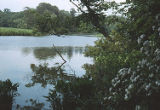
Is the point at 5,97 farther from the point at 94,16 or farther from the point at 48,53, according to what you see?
the point at 48,53

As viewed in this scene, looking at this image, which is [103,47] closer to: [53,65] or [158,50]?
[53,65]

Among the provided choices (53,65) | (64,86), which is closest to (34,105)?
(64,86)

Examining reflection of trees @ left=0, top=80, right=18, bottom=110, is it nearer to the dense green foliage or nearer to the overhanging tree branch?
the dense green foliage

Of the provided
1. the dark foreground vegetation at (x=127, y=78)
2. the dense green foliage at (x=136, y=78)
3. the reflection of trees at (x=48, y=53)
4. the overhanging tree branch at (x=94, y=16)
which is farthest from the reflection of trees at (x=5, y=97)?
the reflection of trees at (x=48, y=53)

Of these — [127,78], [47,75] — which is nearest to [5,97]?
[127,78]

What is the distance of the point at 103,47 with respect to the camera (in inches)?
591

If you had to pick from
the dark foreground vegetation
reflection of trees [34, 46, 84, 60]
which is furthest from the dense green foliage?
reflection of trees [34, 46, 84, 60]

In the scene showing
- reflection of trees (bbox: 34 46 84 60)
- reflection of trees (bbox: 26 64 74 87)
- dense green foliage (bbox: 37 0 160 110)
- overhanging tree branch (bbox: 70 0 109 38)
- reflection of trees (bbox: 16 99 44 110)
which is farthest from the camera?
reflection of trees (bbox: 34 46 84 60)

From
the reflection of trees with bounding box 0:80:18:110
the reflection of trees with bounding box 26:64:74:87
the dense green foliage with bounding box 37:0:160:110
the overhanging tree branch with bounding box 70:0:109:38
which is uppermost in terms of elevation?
the overhanging tree branch with bounding box 70:0:109:38

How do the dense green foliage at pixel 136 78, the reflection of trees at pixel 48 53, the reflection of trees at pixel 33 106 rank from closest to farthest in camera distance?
1. the dense green foliage at pixel 136 78
2. the reflection of trees at pixel 33 106
3. the reflection of trees at pixel 48 53

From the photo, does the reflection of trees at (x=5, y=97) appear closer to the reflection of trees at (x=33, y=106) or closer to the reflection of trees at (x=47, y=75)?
the reflection of trees at (x=33, y=106)

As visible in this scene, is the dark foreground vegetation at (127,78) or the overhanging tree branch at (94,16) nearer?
the dark foreground vegetation at (127,78)

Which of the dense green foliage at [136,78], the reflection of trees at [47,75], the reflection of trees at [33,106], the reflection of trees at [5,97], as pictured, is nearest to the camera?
the dense green foliage at [136,78]

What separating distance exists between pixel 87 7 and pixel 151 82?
11.5 m
